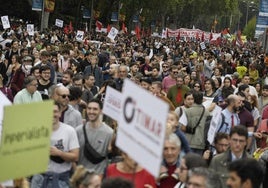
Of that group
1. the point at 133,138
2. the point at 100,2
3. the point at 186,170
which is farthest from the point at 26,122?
the point at 100,2

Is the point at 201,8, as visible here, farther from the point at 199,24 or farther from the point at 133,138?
the point at 133,138

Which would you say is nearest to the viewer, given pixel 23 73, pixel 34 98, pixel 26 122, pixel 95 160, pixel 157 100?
pixel 157 100

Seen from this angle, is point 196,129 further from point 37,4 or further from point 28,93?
point 37,4

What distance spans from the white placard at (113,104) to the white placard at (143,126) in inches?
98.9

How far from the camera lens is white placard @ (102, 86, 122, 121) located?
7.66 meters

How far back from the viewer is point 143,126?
482 cm

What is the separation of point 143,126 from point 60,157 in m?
Result: 2.75

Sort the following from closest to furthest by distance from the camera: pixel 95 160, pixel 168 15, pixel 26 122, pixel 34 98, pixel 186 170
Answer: pixel 26 122 < pixel 186 170 < pixel 95 160 < pixel 34 98 < pixel 168 15

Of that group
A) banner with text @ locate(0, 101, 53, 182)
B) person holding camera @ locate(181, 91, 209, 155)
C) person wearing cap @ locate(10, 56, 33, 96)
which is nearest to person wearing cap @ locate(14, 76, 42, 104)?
person holding camera @ locate(181, 91, 209, 155)

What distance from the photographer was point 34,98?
34.5 feet

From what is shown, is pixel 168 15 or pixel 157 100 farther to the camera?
pixel 168 15

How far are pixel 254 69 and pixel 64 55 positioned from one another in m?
6.09

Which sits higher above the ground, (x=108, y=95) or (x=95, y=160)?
(x=108, y=95)

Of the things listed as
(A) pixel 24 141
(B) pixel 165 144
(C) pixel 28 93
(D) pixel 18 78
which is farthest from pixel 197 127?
(A) pixel 24 141
